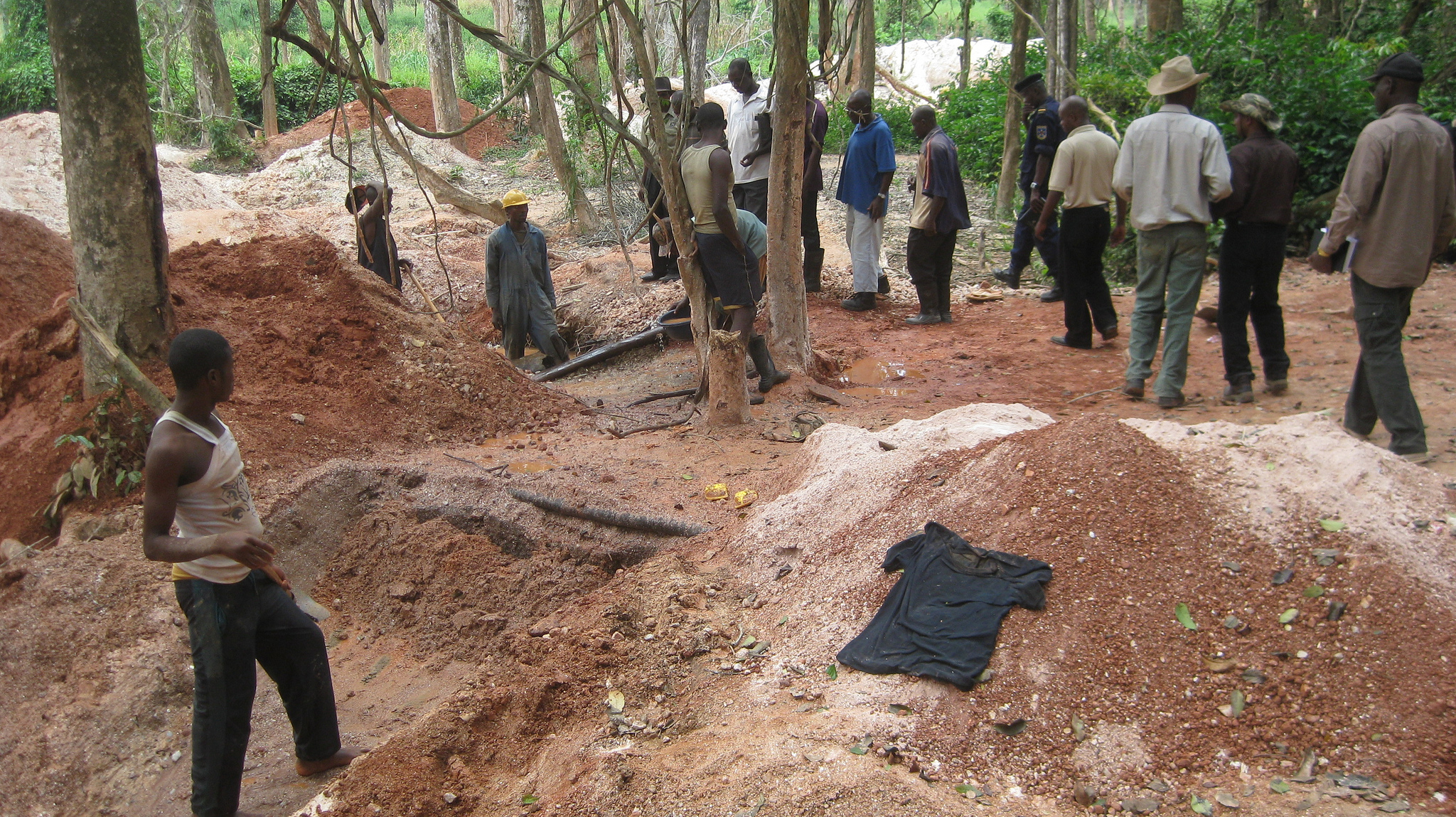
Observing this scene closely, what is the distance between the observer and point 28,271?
7234 mm

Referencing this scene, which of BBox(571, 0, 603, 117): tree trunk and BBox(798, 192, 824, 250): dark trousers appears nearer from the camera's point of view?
BBox(798, 192, 824, 250): dark trousers

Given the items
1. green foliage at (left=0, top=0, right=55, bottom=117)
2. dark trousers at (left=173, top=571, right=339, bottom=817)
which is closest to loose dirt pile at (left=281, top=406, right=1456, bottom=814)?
dark trousers at (left=173, top=571, right=339, bottom=817)

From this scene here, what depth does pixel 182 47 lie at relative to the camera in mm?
26359

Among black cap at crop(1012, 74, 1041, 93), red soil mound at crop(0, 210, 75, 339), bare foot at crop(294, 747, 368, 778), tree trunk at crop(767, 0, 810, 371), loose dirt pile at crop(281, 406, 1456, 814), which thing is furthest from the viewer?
black cap at crop(1012, 74, 1041, 93)

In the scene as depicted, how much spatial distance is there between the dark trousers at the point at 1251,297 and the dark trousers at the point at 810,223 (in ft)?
12.8

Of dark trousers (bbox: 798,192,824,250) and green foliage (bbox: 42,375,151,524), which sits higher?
dark trousers (bbox: 798,192,824,250)

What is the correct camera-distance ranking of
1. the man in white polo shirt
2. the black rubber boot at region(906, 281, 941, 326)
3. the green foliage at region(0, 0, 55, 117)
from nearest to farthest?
the man in white polo shirt
the black rubber boot at region(906, 281, 941, 326)
the green foliage at region(0, 0, 55, 117)

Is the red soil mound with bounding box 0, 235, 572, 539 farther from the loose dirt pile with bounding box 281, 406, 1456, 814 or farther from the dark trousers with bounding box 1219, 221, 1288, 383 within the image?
the dark trousers with bounding box 1219, 221, 1288, 383

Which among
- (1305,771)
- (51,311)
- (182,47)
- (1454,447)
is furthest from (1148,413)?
(182,47)

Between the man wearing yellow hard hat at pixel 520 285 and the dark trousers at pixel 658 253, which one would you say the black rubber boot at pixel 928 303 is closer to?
the dark trousers at pixel 658 253

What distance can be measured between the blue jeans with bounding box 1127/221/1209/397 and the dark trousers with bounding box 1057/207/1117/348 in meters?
1.16

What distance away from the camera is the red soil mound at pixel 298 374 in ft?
16.8

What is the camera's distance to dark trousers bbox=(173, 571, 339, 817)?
285 cm

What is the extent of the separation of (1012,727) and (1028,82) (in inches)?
254
